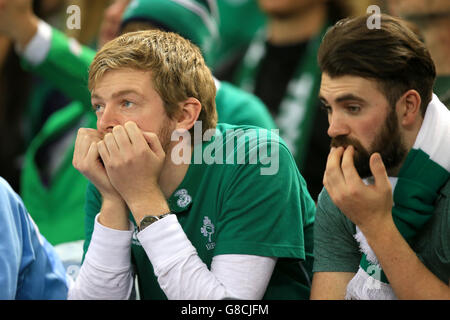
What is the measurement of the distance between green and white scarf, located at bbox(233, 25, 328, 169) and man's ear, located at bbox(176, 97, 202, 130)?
118 centimetres

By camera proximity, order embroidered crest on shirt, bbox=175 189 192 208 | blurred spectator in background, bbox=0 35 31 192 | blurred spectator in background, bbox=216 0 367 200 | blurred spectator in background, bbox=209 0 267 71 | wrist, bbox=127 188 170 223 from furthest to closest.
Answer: blurred spectator in background, bbox=209 0 267 71 → blurred spectator in background, bbox=0 35 31 192 → blurred spectator in background, bbox=216 0 367 200 → embroidered crest on shirt, bbox=175 189 192 208 → wrist, bbox=127 188 170 223

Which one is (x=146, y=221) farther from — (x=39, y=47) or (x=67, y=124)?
(x=67, y=124)

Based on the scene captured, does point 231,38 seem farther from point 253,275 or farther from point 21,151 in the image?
point 253,275

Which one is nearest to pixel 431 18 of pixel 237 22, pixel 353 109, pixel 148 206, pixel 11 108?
pixel 353 109

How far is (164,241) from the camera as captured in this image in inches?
60.0

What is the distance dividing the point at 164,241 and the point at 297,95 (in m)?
1.55

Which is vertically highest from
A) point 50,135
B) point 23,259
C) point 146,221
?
point 50,135

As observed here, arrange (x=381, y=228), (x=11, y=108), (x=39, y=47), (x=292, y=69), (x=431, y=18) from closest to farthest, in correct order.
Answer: (x=381, y=228) → (x=431, y=18) → (x=39, y=47) → (x=292, y=69) → (x=11, y=108)

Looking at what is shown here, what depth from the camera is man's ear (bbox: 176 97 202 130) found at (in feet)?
5.51

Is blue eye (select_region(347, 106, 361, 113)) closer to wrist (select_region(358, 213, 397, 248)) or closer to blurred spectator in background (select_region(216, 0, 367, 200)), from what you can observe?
wrist (select_region(358, 213, 397, 248))

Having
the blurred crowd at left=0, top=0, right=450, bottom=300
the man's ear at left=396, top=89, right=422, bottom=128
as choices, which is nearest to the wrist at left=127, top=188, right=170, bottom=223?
the man's ear at left=396, top=89, right=422, bottom=128

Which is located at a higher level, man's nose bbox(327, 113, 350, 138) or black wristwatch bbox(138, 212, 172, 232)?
man's nose bbox(327, 113, 350, 138)

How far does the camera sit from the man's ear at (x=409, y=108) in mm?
1495
